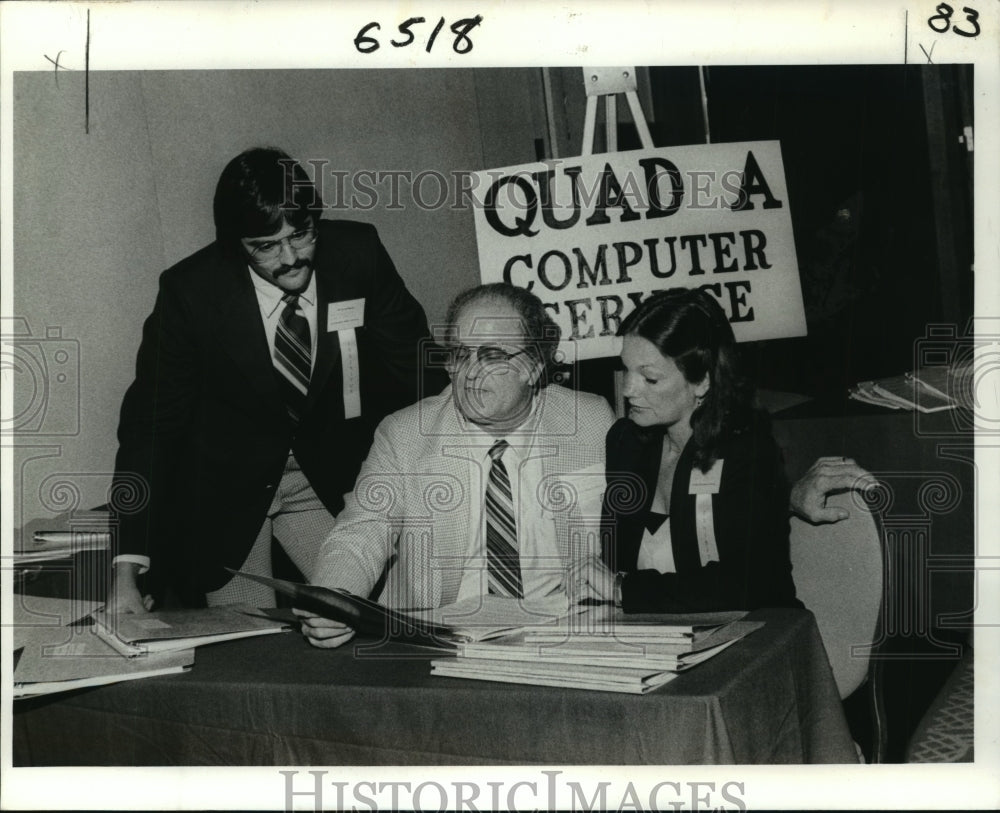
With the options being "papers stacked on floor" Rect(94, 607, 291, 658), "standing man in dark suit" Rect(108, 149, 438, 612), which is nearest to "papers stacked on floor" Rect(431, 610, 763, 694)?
"papers stacked on floor" Rect(94, 607, 291, 658)

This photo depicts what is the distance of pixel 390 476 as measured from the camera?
2.63 m

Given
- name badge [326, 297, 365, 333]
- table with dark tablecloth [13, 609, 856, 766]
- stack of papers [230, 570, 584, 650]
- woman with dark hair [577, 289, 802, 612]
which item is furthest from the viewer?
name badge [326, 297, 365, 333]

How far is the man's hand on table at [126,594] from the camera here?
102 inches

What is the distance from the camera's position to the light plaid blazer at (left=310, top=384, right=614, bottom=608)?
2590mm

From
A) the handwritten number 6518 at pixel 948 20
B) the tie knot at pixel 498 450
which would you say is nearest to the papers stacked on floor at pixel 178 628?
the tie knot at pixel 498 450

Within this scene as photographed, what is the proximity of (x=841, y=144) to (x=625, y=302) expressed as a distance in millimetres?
631

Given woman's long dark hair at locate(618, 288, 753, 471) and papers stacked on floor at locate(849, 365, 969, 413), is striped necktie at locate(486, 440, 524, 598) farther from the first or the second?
papers stacked on floor at locate(849, 365, 969, 413)

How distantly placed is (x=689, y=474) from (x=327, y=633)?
2.91 ft

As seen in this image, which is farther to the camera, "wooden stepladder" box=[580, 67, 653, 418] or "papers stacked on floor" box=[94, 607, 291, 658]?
"wooden stepladder" box=[580, 67, 653, 418]

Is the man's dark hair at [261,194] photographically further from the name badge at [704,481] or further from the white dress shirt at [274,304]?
the name badge at [704,481]

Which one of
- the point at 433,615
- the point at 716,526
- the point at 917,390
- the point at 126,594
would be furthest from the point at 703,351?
the point at 126,594

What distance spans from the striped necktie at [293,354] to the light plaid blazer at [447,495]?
23 cm

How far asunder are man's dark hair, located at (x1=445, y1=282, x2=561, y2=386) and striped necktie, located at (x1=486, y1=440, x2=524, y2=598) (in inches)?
8.5

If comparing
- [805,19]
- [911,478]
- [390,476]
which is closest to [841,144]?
[805,19]
